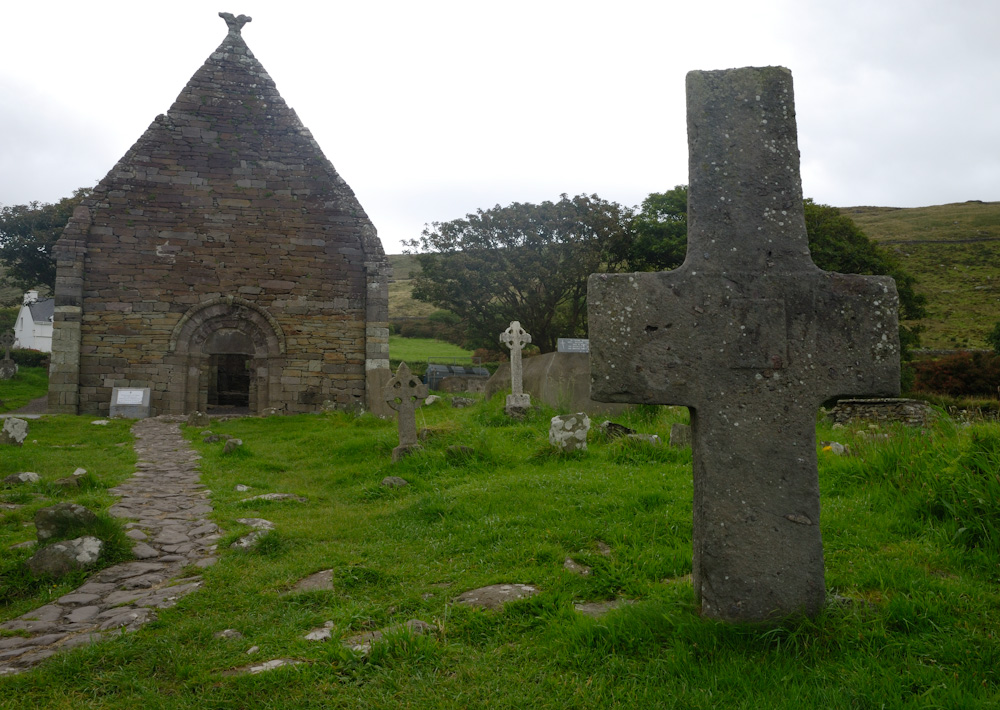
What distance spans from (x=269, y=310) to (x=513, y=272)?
14.8 m

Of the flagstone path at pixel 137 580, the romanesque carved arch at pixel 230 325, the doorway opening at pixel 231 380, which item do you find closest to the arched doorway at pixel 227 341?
the romanesque carved arch at pixel 230 325

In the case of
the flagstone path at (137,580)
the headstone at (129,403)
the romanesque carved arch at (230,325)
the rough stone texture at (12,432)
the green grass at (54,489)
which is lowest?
the flagstone path at (137,580)

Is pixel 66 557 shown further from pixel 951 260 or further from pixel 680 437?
pixel 951 260

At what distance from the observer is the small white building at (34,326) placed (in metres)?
54.1

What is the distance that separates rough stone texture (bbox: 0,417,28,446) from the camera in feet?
30.8

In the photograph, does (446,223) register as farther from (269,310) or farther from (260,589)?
(260,589)

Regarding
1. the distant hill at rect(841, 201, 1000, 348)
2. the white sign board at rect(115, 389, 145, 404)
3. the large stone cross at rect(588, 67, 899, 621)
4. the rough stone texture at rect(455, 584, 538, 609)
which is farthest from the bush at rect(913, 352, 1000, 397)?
the white sign board at rect(115, 389, 145, 404)

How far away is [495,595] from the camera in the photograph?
3.50m

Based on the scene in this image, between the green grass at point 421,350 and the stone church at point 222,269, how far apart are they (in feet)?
59.8

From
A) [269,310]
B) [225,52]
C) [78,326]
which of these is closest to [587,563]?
[269,310]

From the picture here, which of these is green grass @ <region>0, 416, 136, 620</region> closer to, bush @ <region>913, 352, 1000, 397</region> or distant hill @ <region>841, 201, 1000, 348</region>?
bush @ <region>913, 352, 1000, 397</region>

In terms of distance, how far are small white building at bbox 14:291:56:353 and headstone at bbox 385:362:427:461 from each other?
5685 cm

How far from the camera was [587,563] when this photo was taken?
153 inches

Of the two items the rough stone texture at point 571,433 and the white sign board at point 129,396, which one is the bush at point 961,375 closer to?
the rough stone texture at point 571,433
